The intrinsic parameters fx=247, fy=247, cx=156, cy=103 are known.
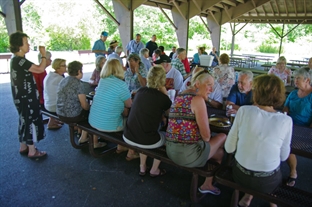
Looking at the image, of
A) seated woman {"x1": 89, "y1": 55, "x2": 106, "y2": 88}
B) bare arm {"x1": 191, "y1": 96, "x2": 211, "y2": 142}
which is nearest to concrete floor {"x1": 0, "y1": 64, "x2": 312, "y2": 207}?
bare arm {"x1": 191, "y1": 96, "x2": 211, "y2": 142}

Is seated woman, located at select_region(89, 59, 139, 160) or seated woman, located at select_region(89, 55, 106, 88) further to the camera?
seated woman, located at select_region(89, 55, 106, 88)

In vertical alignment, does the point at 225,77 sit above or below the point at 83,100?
above

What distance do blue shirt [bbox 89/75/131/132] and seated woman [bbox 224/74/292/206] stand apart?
1254mm

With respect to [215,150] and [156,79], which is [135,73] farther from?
[215,150]

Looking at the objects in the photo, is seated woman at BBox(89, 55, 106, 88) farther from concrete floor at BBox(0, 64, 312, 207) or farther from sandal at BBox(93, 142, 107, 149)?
concrete floor at BBox(0, 64, 312, 207)

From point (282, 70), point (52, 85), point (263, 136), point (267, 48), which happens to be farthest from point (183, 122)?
point (267, 48)

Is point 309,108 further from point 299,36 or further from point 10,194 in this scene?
point 299,36

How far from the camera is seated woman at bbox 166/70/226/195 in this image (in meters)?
1.86

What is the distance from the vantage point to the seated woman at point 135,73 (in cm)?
358

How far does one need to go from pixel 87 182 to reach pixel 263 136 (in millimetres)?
1703

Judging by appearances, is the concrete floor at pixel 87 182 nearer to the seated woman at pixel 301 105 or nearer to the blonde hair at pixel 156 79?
the seated woman at pixel 301 105

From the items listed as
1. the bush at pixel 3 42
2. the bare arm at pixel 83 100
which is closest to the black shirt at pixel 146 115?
the bare arm at pixel 83 100

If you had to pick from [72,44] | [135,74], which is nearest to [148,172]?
[135,74]

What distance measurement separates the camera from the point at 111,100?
2512 millimetres
